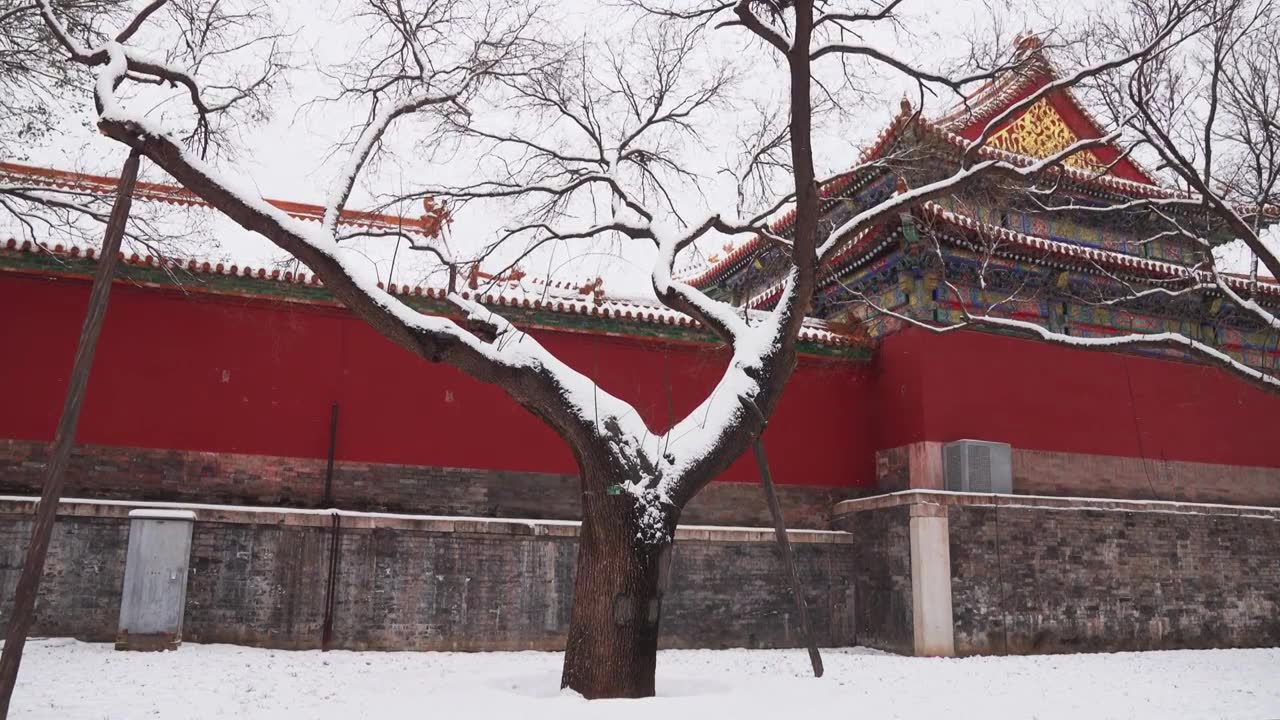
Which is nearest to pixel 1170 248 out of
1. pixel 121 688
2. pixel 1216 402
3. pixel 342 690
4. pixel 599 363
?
pixel 1216 402

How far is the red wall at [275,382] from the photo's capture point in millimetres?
8875

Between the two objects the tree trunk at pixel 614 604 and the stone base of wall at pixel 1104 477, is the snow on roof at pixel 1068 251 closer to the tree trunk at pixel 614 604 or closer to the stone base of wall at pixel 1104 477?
the stone base of wall at pixel 1104 477

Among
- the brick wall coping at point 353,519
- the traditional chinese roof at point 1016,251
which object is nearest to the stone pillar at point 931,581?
the brick wall coping at point 353,519

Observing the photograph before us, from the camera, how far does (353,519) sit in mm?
9047

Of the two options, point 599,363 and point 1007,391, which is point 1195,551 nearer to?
point 1007,391

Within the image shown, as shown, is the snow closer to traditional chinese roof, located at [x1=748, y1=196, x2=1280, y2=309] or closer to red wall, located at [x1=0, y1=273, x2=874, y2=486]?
red wall, located at [x1=0, y1=273, x2=874, y2=486]

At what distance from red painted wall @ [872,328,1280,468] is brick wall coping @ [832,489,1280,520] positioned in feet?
2.31

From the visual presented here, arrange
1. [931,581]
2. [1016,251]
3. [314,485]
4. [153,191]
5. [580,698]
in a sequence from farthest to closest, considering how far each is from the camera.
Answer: [153,191]
[1016,251]
[931,581]
[314,485]
[580,698]

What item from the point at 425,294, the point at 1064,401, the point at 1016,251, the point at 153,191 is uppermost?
the point at 153,191

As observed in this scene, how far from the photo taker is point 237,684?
6586mm

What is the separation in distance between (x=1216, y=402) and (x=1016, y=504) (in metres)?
3.79

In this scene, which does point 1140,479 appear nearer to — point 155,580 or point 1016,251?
point 1016,251

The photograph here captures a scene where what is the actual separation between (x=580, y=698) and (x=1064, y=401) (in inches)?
304

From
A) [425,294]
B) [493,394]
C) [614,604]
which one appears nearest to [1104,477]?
[493,394]
